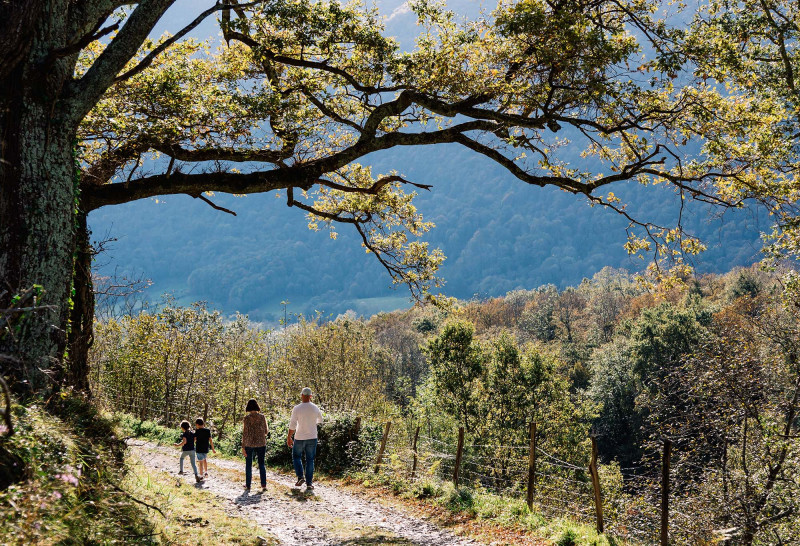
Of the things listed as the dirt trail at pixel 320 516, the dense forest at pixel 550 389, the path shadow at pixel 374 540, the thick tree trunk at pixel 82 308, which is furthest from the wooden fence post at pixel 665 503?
the thick tree trunk at pixel 82 308

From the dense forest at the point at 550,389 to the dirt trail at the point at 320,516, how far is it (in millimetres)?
3393

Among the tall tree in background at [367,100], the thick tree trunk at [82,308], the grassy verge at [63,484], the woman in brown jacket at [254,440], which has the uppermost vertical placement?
the tall tree in background at [367,100]

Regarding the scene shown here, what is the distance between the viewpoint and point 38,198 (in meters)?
5.45

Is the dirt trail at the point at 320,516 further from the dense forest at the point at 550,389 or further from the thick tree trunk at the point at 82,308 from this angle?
the dense forest at the point at 550,389

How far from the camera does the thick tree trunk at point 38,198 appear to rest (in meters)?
5.16

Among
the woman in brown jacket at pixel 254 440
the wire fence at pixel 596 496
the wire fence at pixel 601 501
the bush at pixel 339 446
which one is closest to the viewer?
the wire fence at pixel 601 501

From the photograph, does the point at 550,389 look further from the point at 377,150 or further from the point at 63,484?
the point at 63,484

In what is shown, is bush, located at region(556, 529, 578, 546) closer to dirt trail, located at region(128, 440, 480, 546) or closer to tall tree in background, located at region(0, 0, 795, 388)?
dirt trail, located at region(128, 440, 480, 546)

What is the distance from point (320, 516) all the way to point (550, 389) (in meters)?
24.2

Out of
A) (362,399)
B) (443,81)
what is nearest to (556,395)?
(362,399)

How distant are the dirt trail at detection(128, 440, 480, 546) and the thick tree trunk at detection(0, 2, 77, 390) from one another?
2.12 meters

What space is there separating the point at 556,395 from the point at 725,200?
23190mm

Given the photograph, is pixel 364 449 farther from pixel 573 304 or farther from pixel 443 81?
pixel 573 304

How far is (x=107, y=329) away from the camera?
24391 mm
